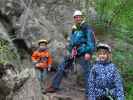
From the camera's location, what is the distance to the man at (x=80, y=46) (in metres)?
9.99

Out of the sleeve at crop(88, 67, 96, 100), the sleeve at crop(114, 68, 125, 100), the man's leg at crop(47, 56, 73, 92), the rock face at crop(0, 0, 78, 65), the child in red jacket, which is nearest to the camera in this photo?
the sleeve at crop(114, 68, 125, 100)

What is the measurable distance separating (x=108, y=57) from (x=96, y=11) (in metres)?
7.11

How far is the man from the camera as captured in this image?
32.8 feet

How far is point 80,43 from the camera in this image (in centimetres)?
1017

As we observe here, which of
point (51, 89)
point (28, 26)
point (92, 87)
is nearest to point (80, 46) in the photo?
point (51, 89)

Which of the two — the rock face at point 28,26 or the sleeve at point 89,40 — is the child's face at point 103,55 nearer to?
the sleeve at point 89,40

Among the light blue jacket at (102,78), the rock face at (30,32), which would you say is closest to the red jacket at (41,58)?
the rock face at (30,32)

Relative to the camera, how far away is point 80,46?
1018cm

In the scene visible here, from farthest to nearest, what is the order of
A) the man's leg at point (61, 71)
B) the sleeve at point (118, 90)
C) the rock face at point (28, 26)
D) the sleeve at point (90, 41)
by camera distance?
the rock face at point (28, 26) → the man's leg at point (61, 71) → the sleeve at point (90, 41) → the sleeve at point (118, 90)

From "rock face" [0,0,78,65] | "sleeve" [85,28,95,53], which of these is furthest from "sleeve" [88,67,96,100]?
"rock face" [0,0,78,65]

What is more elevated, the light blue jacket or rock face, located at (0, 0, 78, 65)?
rock face, located at (0, 0, 78, 65)

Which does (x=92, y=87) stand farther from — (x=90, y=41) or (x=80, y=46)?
(x=80, y=46)

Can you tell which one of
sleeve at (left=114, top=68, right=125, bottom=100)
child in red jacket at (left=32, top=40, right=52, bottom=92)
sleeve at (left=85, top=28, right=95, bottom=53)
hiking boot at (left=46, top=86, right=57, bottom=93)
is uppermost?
sleeve at (left=85, top=28, right=95, bottom=53)

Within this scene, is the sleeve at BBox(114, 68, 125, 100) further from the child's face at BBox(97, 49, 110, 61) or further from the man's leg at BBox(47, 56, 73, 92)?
the man's leg at BBox(47, 56, 73, 92)
